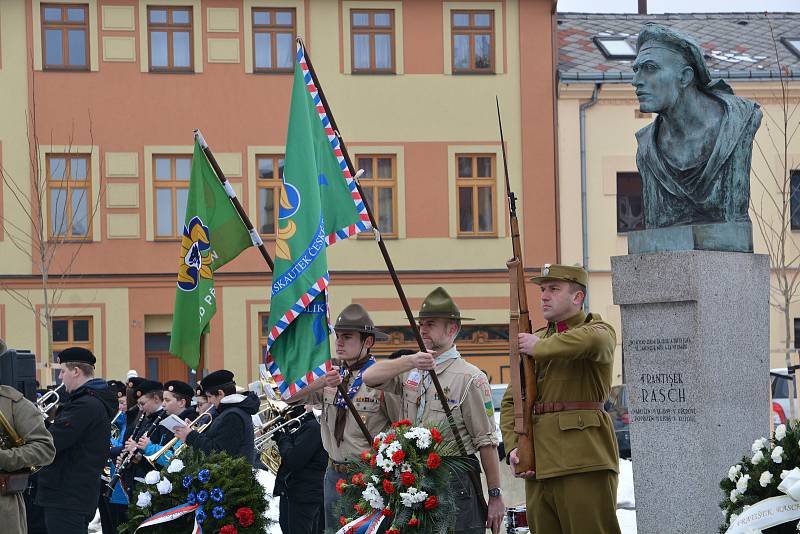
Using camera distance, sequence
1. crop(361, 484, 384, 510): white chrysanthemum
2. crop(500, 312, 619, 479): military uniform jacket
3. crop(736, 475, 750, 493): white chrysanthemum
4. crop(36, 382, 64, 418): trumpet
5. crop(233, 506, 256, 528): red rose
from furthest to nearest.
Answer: crop(36, 382, 64, 418): trumpet, crop(233, 506, 256, 528): red rose, crop(361, 484, 384, 510): white chrysanthemum, crop(500, 312, 619, 479): military uniform jacket, crop(736, 475, 750, 493): white chrysanthemum

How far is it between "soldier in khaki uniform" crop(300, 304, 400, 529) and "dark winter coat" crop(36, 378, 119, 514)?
2614 mm

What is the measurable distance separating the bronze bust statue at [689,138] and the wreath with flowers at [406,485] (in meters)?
2.22

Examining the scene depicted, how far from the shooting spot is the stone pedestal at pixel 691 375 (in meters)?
8.36

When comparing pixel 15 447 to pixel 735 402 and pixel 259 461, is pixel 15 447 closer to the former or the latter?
pixel 735 402

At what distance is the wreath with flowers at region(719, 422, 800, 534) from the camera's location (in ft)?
20.7

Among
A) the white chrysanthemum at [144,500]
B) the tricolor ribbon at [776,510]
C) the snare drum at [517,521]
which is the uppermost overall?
the tricolor ribbon at [776,510]

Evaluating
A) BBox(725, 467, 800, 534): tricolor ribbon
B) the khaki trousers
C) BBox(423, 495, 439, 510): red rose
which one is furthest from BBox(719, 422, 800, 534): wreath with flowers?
BBox(423, 495, 439, 510): red rose

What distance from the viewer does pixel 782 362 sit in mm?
30000

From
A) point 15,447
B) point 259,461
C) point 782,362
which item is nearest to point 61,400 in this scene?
point 259,461

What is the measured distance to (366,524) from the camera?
814cm

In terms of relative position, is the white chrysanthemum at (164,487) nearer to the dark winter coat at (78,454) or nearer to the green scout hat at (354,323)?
the dark winter coat at (78,454)

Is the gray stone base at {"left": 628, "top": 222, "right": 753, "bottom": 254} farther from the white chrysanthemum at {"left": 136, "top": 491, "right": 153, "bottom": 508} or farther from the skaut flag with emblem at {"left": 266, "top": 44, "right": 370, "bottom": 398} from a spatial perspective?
the white chrysanthemum at {"left": 136, "top": 491, "right": 153, "bottom": 508}

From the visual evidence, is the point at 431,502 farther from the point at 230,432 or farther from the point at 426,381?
the point at 230,432

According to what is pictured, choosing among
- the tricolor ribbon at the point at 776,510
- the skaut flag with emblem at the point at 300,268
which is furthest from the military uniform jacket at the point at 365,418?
the tricolor ribbon at the point at 776,510
